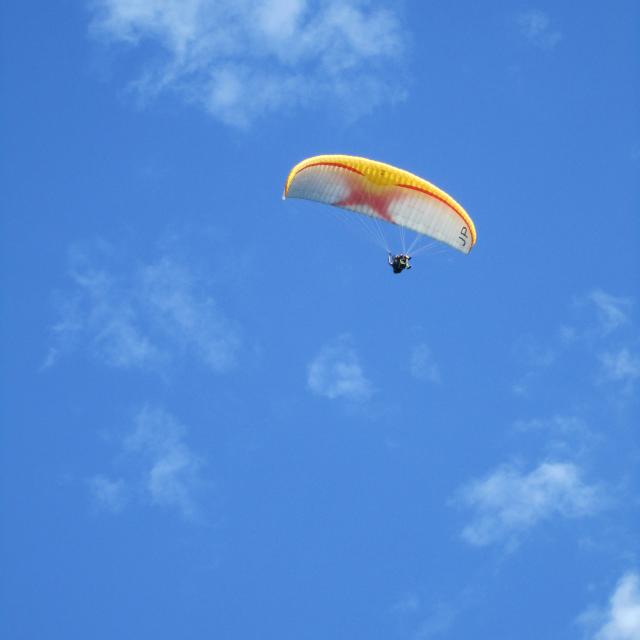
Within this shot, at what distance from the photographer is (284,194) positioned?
2147 inches

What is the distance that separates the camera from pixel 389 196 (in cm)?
5728

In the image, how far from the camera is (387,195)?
5728cm

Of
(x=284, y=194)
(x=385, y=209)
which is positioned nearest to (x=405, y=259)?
(x=385, y=209)

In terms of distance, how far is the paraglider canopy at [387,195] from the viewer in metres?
56.1

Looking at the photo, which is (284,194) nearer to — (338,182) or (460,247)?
(338,182)

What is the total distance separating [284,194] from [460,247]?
22.9ft

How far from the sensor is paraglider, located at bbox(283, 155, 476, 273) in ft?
184

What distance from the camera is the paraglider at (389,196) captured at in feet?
184

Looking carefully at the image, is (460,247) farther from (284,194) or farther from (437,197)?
(284,194)

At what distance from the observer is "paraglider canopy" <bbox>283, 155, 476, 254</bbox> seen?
56125 mm

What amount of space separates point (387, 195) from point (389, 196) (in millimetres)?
77

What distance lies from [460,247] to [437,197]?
6.89ft

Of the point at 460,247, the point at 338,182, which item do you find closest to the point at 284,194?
the point at 338,182

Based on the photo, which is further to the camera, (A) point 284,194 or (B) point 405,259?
(B) point 405,259
